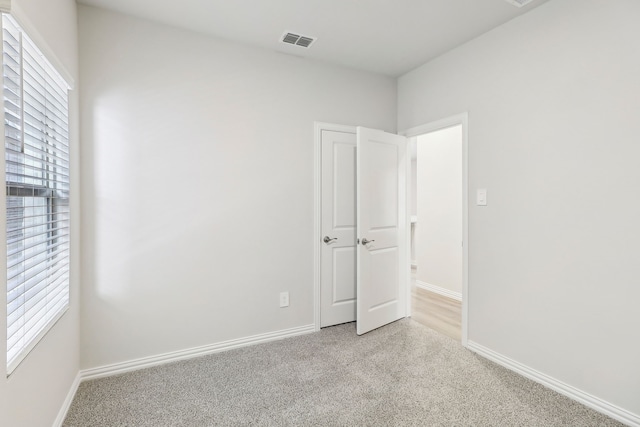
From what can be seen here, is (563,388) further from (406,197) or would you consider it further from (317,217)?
(317,217)

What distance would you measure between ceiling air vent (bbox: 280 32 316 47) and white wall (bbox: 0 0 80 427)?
145 cm

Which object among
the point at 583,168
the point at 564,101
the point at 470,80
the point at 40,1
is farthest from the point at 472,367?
the point at 40,1

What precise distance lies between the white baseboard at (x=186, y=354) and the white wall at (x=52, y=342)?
0.53ft

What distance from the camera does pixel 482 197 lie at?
2596 mm

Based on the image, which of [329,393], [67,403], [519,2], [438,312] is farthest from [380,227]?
[67,403]

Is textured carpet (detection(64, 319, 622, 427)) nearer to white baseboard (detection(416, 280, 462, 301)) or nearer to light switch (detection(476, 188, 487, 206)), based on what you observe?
light switch (detection(476, 188, 487, 206))

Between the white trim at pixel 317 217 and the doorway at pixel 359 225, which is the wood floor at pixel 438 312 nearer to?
the doorway at pixel 359 225

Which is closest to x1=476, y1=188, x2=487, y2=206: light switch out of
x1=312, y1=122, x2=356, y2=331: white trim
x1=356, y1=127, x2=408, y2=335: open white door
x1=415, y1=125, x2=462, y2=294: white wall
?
x1=356, y1=127, x2=408, y2=335: open white door

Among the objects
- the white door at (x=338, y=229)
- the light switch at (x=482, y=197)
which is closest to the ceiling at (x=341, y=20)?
the white door at (x=338, y=229)

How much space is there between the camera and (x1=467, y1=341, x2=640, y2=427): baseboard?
1803mm

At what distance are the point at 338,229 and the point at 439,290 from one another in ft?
6.88

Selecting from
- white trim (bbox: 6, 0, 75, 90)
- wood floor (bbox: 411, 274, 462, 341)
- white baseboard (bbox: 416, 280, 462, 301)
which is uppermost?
white trim (bbox: 6, 0, 75, 90)

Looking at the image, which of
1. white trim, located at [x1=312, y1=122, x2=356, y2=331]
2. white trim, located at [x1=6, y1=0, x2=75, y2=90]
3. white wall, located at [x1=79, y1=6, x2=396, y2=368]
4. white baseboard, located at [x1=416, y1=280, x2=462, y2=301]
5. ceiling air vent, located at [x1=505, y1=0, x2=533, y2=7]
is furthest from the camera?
white baseboard, located at [x1=416, y1=280, x2=462, y2=301]

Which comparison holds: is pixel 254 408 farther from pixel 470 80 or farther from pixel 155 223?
pixel 470 80
